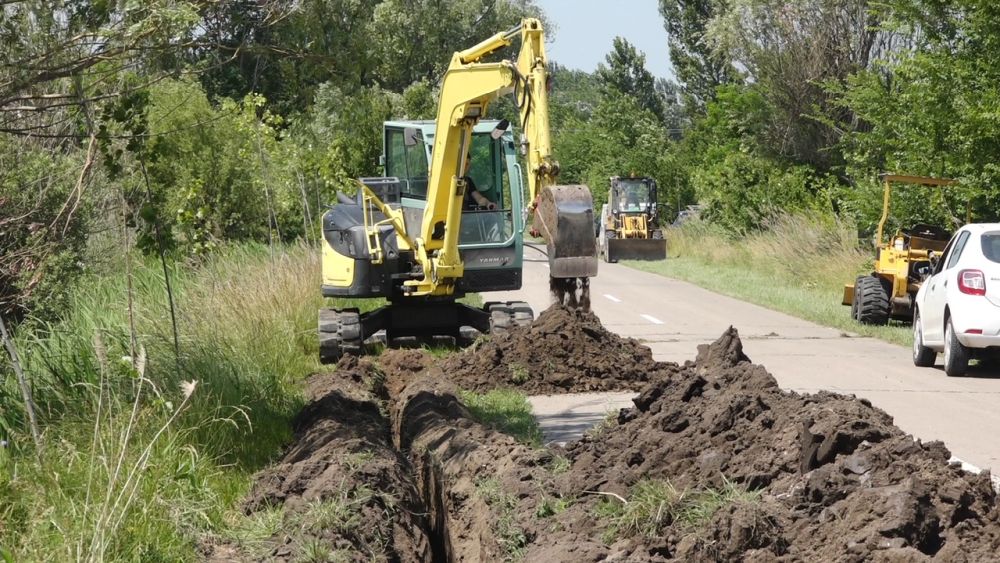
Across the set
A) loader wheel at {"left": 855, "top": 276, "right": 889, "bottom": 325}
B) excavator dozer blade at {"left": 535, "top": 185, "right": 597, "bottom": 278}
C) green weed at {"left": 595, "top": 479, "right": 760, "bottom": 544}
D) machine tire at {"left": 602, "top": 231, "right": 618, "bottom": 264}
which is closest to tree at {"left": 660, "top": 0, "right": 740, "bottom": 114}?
machine tire at {"left": 602, "top": 231, "right": 618, "bottom": 264}

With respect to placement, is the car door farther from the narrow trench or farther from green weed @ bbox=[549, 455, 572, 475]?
green weed @ bbox=[549, 455, 572, 475]

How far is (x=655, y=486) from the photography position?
24.5 feet

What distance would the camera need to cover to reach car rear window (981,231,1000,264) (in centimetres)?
1529

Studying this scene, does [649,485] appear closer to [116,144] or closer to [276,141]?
[116,144]

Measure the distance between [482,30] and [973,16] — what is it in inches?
1423

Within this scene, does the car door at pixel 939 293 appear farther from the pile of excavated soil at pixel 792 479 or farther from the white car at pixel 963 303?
the pile of excavated soil at pixel 792 479

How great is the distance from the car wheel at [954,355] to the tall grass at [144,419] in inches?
278

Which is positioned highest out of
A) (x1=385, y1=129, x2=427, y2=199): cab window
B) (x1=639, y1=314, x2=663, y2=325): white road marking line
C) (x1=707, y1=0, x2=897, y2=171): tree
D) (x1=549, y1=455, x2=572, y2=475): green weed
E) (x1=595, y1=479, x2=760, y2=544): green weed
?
(x1=707, y1=0, x2=897, y2=171): tree

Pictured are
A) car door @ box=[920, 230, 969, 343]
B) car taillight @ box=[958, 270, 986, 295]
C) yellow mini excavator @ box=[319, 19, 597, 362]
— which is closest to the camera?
car taillight @ box=[958, 270, 986, 295]

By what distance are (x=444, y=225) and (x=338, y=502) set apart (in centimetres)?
921

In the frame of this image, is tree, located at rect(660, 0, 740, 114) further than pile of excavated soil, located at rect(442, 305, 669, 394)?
Yes

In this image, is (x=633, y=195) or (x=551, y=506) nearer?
(x=551, y=506)

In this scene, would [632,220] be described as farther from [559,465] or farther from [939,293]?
[559,465]

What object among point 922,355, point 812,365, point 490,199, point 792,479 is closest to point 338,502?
point 792,479
